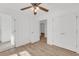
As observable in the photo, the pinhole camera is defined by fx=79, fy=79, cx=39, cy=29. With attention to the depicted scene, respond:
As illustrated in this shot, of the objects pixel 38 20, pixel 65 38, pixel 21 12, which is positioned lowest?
pixel 65 38

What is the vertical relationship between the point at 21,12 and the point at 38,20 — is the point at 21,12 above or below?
above

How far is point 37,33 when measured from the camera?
52.7 inches

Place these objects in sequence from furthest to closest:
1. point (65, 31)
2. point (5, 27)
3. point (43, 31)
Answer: point (65, 31) → point (43, 31) → point (5, 27)

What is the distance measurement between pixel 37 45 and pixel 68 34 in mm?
631

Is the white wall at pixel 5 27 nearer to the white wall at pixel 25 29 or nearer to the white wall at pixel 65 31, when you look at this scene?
the white wall at pixel 25 29

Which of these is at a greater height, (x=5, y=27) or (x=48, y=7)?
(x=48, y=7)

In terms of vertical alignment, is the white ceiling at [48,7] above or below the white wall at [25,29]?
above

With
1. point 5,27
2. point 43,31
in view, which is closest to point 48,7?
point 43,31

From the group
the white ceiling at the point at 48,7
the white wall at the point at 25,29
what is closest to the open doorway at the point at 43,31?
the white wall at the point at 25,29

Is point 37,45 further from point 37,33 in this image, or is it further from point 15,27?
→ point 15,27

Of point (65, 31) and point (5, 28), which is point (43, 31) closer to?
point (65, 31)

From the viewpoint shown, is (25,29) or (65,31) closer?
(25,29)

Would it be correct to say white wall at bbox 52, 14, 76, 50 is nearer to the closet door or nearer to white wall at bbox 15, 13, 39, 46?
white wall at bbox 15, 13, 39, 46

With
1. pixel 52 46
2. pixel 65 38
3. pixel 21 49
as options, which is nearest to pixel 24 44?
pixel 21 49
